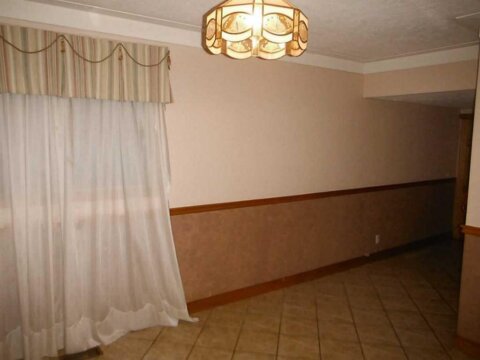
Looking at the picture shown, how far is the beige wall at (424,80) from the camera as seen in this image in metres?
3.64

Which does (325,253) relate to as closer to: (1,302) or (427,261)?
(427,261)

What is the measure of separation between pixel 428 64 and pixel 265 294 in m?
2.99

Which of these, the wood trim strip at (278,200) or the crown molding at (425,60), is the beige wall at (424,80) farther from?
the wood trim strip at (278,200)

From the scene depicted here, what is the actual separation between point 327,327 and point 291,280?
34.7 inches

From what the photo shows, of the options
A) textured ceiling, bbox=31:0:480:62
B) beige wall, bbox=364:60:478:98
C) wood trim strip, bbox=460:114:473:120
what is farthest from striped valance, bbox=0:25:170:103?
wood trim strip, bbox=460:114:473:120

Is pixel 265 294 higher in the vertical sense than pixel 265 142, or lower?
lower

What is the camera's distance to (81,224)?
8.82 feet

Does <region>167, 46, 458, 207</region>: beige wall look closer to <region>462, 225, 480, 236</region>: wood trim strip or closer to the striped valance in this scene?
the striped valance

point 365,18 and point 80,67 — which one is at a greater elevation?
point 365,18

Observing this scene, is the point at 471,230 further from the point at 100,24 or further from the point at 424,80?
the point at 100,24

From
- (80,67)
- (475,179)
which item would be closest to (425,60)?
(475,179)

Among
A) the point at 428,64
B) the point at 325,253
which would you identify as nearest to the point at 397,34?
the point at 428,64

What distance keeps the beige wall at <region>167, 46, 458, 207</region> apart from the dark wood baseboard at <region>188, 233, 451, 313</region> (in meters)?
0.93

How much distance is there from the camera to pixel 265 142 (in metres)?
3.64
